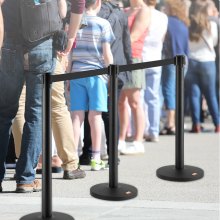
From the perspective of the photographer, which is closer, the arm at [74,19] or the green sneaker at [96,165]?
the arm at [74,19]

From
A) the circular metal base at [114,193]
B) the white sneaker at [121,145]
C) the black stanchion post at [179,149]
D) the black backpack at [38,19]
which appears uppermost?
the black backpack at [38,19]

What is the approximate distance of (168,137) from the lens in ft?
Answer: 29.2

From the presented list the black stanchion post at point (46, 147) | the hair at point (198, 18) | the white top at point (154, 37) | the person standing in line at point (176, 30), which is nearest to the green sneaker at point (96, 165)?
the white top at point (154, 37)

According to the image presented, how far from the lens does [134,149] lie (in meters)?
7.31

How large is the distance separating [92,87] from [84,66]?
23 cm

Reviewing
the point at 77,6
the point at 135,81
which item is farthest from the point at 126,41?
the point at 77,6

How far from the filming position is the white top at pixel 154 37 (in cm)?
746

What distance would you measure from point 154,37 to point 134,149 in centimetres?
119

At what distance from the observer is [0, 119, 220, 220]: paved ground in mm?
4523

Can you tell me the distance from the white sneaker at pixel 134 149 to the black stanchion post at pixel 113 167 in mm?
2591

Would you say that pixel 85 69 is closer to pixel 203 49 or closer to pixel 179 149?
pixel 179 149

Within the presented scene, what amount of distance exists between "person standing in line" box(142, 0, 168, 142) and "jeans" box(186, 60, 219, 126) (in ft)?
3.39

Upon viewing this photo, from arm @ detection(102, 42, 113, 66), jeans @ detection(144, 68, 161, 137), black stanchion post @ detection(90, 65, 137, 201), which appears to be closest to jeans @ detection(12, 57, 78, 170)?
arm @ detection(102, 42, 113, 66)

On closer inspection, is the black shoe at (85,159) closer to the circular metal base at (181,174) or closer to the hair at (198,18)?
the circular metal base at (181,174)
